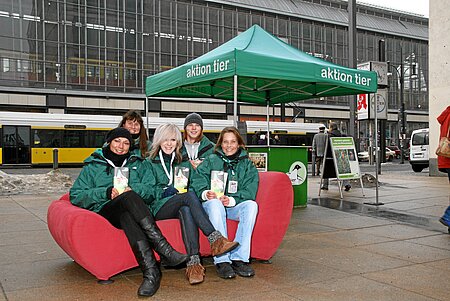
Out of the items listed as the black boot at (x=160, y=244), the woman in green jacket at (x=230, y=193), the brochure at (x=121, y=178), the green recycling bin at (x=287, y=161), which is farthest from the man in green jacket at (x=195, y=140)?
the green recycling bin at (x=287, y=161)

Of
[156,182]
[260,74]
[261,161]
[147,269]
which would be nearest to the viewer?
[147,269]

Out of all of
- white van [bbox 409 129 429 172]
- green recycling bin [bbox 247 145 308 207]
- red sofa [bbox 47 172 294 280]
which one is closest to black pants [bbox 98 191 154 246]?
red sofa [bbox 47 172 294 280]

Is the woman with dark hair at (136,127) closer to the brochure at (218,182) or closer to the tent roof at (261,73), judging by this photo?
the brochure at (218,182)

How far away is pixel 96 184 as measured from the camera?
4.87 m

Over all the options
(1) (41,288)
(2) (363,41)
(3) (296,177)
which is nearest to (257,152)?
(3) (296,177)

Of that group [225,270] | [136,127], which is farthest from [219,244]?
[136,127]

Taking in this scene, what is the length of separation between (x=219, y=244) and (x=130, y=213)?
86cm

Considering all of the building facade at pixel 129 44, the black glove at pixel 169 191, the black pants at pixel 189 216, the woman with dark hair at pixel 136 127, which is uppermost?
the building facade at pixel 129 44

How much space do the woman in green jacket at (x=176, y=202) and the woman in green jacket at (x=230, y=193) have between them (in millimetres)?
177

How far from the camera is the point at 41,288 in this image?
426cm

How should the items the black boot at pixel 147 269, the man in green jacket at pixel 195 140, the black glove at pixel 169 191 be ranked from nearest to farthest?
the black boot at pixel 147 269 → the black glove at pixel 169 191 → the man in green jacket at pixel 195 140

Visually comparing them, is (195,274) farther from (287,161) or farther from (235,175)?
(287,161)

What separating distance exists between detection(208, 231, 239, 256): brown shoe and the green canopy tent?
3353mm

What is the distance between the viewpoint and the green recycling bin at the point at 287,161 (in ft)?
29.1
